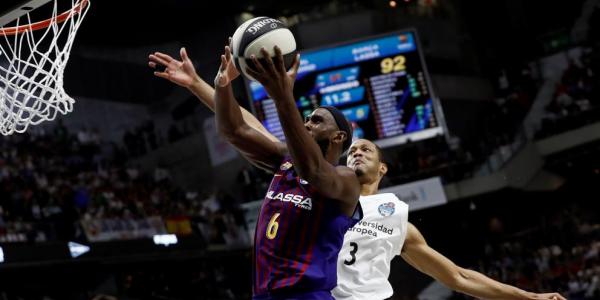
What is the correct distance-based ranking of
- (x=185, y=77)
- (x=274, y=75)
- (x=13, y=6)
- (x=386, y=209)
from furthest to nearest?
(x=386, y=209), (x=13, y=6), (x=185, y=77), (x=274, y=75)

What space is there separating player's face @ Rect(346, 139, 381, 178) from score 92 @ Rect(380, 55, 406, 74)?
34.0 ft

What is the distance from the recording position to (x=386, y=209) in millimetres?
5602

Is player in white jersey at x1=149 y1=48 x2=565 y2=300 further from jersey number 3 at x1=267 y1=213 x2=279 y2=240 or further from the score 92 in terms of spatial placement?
the score 92

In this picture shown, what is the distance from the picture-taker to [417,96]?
15.5 metres

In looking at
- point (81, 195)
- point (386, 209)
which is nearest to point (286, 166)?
point (386, 209)

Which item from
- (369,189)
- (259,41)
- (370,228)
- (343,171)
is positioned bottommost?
(370,228)

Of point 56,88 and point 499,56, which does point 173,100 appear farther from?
point 56,88

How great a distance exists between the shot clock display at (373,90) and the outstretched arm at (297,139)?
11535mm

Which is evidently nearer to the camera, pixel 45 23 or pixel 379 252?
pixel 379 252

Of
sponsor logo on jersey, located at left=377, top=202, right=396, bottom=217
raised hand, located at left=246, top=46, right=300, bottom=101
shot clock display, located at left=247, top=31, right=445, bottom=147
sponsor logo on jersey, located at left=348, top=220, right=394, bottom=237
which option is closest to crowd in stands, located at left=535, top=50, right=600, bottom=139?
shot clock display, located at left=247, top=31, right=445, bottom=147

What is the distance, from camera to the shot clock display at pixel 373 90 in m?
15.4

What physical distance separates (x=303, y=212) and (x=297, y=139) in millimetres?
465

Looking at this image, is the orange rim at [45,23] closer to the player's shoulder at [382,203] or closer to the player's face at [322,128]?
the player's shoulder at [382,203]

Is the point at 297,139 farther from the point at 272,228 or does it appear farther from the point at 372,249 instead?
the point at 372,249
